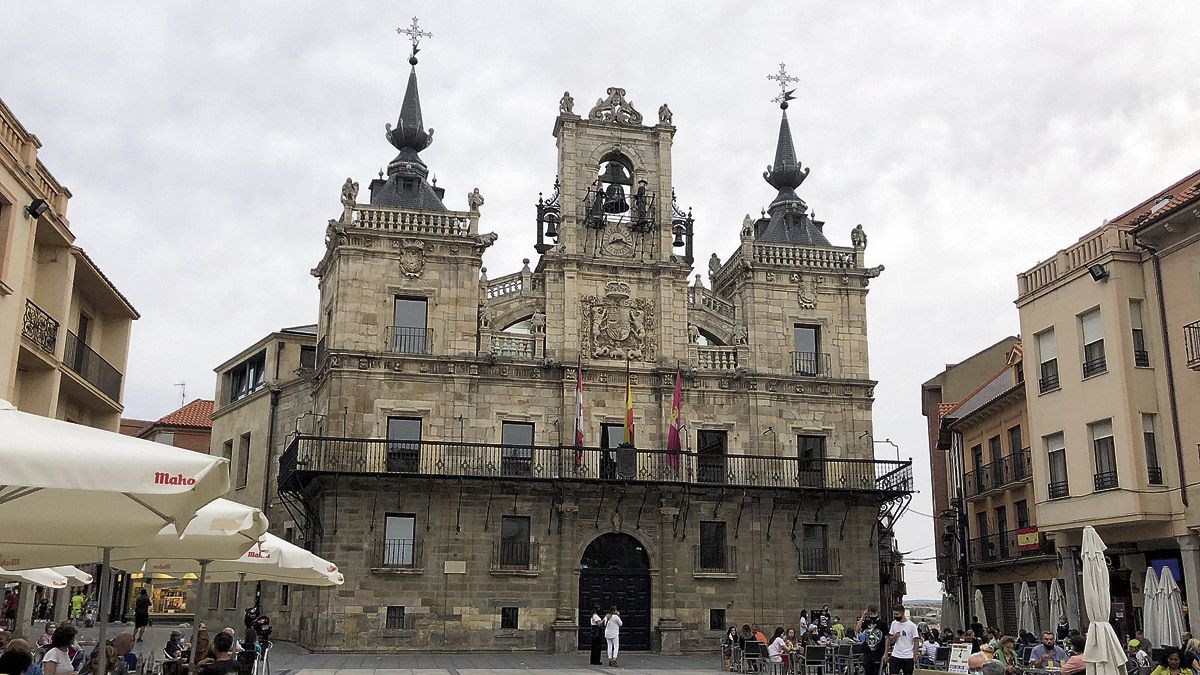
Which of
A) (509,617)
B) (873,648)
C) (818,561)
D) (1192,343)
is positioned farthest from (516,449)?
(1192,343)

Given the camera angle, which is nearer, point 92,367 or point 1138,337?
point 1138,337

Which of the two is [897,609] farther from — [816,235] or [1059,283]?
[816,235]

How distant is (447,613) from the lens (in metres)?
30.5

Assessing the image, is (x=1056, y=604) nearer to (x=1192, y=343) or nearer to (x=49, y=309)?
(x=1192, y=343)

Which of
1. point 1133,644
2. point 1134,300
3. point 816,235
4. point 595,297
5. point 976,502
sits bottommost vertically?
point 1133,644

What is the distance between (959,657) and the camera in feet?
58.4

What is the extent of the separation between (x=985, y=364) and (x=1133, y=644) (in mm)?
28305

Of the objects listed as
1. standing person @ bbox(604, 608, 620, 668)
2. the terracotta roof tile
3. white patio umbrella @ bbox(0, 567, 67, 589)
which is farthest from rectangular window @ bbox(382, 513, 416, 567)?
the terracotta roof tile

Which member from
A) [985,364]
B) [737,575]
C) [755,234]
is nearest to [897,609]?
[737,575]

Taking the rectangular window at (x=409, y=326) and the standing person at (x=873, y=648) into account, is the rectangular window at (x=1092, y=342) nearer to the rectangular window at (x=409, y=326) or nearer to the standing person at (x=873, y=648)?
the standing person at (x=873, y=648)

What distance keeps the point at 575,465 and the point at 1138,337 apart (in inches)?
613

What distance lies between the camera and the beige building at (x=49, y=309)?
2019cm

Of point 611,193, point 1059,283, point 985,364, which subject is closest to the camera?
point 1059,283

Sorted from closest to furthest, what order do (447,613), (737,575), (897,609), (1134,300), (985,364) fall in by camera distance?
(897,609) < (1134,300) < (447,613) < (737,575) < (985,364)
